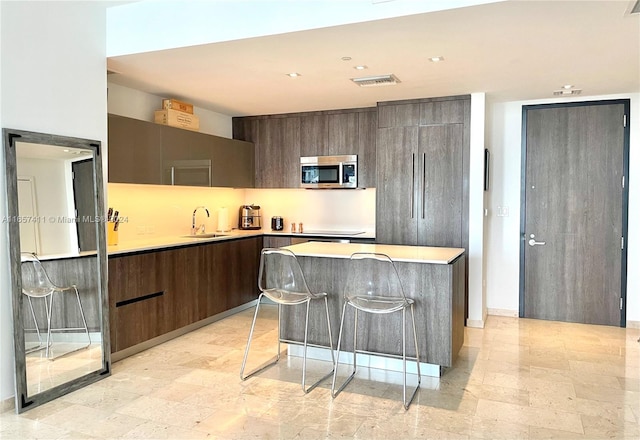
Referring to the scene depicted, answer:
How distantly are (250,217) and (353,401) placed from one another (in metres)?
3.70

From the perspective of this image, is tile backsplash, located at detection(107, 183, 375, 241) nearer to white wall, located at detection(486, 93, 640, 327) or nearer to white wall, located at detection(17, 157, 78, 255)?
white wall, located at detection(17, 157, 78, 255)

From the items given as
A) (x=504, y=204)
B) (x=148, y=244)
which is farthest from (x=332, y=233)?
(x=148, y=244)

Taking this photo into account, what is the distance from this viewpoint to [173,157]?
4.81 m

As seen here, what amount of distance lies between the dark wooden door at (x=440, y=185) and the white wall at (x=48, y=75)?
10.3ft

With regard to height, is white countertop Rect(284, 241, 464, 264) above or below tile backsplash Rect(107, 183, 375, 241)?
below

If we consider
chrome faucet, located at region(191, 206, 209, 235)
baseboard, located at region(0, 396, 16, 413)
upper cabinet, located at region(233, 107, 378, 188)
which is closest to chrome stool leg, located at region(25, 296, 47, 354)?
baseboard, located at region(0, 396, 16, 413)

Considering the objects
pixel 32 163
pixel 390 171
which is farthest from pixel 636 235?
pixel 32 163

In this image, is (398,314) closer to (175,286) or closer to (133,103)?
(175,286)

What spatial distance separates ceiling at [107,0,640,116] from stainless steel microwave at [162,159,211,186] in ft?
2.31

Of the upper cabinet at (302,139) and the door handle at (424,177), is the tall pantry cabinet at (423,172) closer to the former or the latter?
the door handle at (424,177)

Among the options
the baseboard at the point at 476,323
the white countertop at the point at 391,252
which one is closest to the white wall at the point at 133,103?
the white countertop at the point at 391,252

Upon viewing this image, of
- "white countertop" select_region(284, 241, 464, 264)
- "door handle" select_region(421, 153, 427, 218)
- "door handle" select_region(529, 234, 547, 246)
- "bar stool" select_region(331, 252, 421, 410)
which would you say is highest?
"door handle" select_region(421, 153, 427, 218)

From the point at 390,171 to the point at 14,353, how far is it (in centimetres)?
379

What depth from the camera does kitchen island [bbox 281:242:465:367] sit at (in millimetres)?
3447
